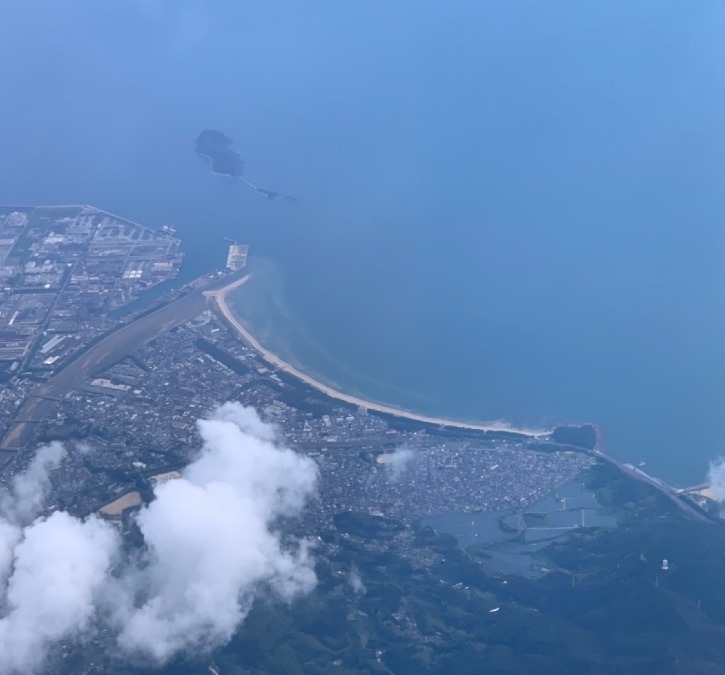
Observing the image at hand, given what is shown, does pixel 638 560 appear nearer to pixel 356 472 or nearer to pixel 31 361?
pixel 356 472

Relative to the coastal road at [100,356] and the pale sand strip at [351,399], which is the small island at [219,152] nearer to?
the coastal road at [100,356]

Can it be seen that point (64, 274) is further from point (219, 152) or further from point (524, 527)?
point (524, 527)

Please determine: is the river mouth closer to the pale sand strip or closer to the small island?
the pale sand strip

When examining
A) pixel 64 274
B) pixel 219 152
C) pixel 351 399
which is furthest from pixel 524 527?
pixel 219 152

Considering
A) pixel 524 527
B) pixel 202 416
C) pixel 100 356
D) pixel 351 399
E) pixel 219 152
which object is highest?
pixel 219 152

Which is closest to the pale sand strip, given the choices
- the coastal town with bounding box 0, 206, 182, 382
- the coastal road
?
the coastal road

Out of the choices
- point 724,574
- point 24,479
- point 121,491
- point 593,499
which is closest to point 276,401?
point 121,491
